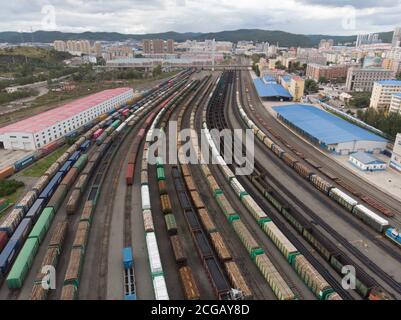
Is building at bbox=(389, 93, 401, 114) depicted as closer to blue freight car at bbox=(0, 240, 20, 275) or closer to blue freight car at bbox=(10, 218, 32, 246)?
blue freight car at bbox=(10, 218, 32, 246)

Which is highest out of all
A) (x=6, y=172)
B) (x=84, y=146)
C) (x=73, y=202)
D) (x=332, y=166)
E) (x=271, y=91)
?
(x=271, y=91)

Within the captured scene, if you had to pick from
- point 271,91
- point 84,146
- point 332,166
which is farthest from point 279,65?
point 84,146

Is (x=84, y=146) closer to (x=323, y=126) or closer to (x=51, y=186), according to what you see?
(x=51, y=186)

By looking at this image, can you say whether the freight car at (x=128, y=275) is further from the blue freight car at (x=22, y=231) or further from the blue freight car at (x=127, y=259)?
the blue freight car at (x=22, y=231)

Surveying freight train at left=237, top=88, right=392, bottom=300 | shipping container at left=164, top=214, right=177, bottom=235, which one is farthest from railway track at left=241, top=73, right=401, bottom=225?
shipping container at left=164, top=214, right=177, bottom=235

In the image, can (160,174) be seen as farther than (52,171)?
No

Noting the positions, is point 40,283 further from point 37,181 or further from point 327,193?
point 327,193
